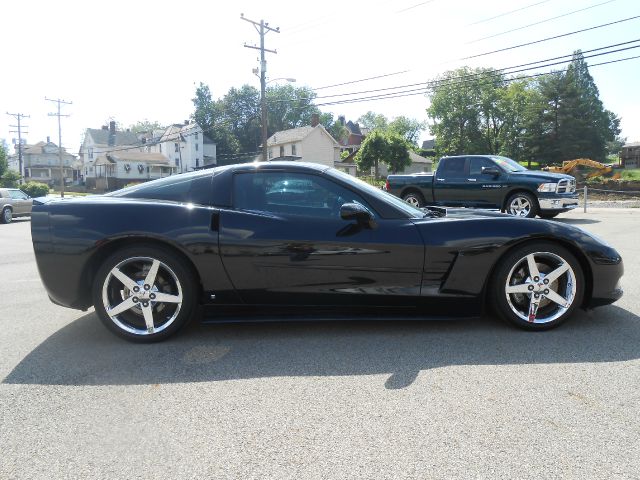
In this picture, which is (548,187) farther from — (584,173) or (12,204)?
(584,173)

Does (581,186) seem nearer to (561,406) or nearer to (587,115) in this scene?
(587,115)

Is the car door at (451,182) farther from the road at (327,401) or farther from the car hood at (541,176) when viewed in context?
the road at (327,401)

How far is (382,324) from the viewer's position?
3.78m

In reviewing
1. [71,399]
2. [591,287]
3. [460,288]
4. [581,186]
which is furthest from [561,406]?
[581,186]

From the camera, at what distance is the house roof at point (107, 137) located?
7750 cm

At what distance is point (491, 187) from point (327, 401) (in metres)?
10.5

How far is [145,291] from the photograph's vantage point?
3385 mm

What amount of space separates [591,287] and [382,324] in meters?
1.59

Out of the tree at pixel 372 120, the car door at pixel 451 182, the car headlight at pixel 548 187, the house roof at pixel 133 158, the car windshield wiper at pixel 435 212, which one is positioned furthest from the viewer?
the tree at pixel 372 120

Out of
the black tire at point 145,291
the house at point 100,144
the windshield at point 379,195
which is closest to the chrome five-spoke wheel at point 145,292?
the black tire at point 145,291

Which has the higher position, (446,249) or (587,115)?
(587,115)

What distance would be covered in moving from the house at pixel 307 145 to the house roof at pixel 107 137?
32.1m

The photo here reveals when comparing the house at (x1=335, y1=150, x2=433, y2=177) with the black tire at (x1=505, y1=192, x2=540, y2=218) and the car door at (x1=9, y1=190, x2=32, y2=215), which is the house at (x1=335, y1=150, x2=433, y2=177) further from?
the black tire at (x1=505, y1=192, x2=540, y2=218)

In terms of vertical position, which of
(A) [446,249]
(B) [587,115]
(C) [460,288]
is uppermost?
(B) [587,115]
